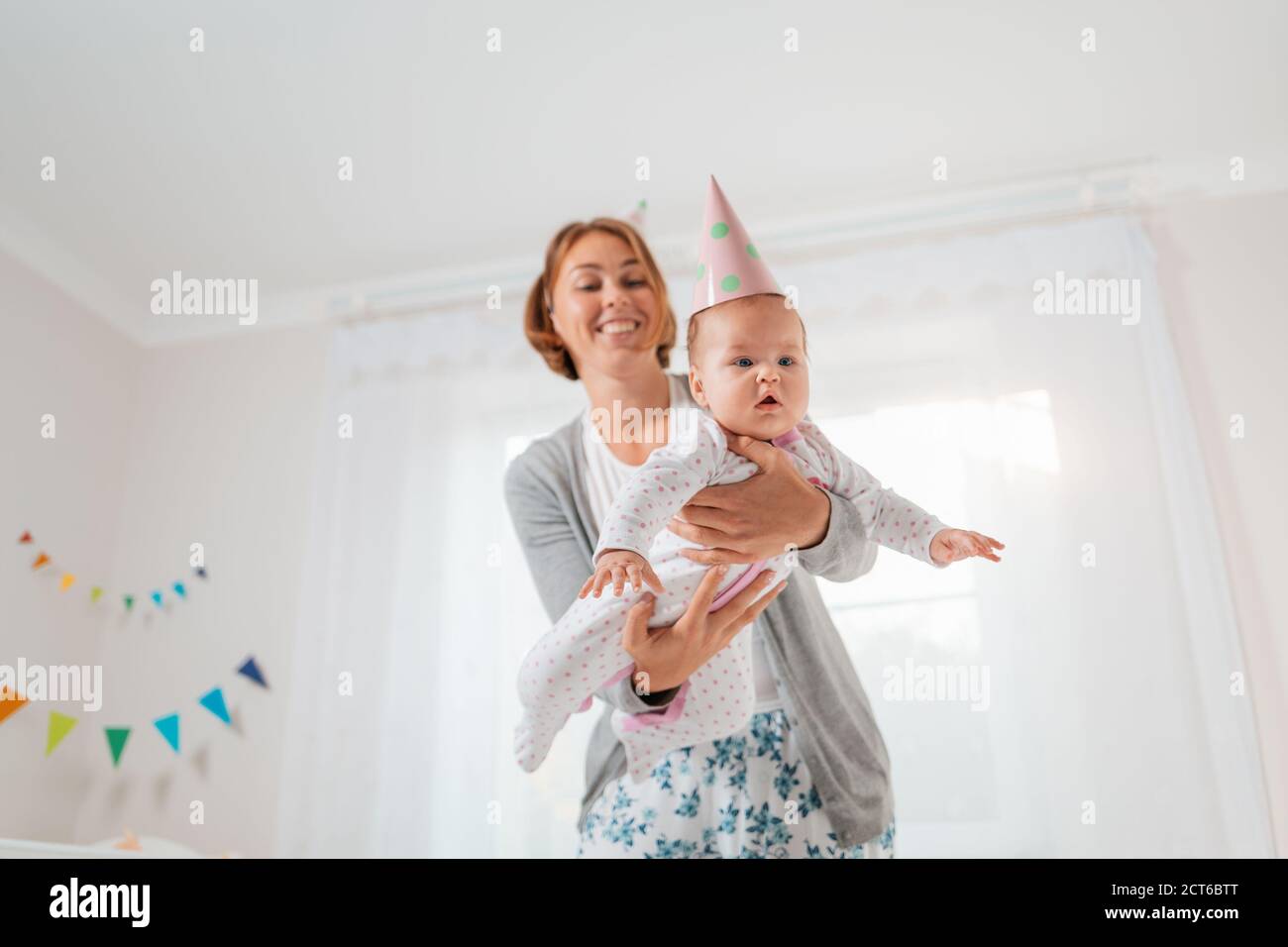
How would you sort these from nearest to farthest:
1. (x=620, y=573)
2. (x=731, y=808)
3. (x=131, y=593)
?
(x=620, y=573), (x=731, y=808), (x=131, y=593)

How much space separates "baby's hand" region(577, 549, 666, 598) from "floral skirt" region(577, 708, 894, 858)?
433mm

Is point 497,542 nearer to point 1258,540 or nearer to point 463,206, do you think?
point 463,206

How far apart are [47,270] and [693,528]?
222 centimetres

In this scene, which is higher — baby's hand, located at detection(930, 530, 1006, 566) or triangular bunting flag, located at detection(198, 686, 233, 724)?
triangular bunting flag, located at detection(198, 686, 233, 724)

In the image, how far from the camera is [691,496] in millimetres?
799

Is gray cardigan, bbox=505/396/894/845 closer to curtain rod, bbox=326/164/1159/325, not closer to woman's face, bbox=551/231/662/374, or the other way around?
woman's face, bbox=551/231/662/374

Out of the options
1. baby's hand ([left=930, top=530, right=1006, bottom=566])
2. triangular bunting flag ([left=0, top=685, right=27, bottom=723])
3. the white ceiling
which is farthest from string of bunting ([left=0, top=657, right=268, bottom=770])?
baby's hand ([left=930, top=530, right=1006, bottom=566])

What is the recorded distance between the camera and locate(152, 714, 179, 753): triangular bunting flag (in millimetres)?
2322

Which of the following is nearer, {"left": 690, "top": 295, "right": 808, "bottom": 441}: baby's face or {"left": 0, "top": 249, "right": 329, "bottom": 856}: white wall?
{"left": 690, "top": 295, "right": 808, "bottom": 441}: baby's face

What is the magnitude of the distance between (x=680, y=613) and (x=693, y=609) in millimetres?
43

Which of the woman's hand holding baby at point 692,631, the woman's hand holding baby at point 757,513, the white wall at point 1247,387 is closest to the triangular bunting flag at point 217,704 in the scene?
the woman's hand holding baby at point 692,631

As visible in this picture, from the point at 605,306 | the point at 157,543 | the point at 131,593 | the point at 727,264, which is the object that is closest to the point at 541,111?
the point at 605,306

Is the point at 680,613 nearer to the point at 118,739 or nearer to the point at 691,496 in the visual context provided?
the point at 691,496

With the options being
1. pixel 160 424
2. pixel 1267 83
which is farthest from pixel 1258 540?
pixel 160 424
